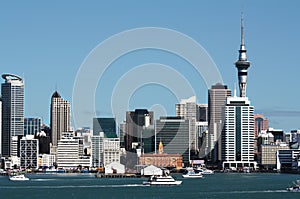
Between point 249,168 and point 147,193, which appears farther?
point 249,168

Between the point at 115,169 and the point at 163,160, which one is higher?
the point at 163,160

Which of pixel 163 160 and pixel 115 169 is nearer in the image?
pixel 115 169

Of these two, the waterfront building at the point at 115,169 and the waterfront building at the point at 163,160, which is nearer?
the waterfront building at the point at 115,169

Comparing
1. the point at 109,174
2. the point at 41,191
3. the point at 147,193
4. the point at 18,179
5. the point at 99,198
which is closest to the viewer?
the point at 99,198

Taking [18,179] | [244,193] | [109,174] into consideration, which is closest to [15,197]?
[244,193]

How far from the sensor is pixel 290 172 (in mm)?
187375

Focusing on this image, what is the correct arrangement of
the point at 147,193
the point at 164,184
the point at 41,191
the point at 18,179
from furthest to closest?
the point at 18,179, the point at 164,184, the point at 41,191, the point at 147,193

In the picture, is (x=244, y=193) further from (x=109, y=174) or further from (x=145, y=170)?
(x=109, y=174)

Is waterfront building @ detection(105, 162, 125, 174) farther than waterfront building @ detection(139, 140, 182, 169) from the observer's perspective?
No

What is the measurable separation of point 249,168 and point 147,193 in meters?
117

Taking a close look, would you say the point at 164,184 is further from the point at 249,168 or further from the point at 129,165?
the point at 249,168

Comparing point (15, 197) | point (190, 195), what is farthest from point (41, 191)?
point (190, 195)

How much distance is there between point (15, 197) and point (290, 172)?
11315 cm

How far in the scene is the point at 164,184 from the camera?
332 ft
